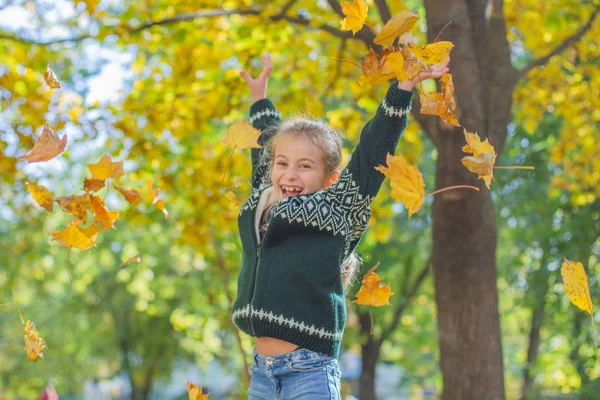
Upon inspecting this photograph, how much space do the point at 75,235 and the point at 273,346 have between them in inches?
32.6

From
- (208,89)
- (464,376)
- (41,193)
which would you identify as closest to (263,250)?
(41,193)

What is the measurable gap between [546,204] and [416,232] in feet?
7.63

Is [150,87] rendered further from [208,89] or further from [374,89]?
[374,89]

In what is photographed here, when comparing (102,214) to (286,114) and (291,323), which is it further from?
(286,114)

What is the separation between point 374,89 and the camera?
593cm

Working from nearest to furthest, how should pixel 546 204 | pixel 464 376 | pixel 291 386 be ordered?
pixel 291 386
pixel 464 376
pixel 546 204

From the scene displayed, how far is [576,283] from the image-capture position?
2492 mm

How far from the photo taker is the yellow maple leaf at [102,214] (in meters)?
2.77

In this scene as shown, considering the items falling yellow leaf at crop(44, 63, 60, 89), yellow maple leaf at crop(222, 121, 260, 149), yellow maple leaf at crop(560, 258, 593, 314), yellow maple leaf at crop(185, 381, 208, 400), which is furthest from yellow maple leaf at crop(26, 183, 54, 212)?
yellow maple leaf at crop(560, 258, 593, 314)

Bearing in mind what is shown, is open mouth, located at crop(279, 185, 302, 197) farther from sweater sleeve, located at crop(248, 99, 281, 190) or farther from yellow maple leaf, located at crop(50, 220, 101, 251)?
yellow maple leaf, located at crop(50, 220, 101, 251)

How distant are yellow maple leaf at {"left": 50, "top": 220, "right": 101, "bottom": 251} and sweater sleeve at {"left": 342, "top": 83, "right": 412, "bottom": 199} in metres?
0.98

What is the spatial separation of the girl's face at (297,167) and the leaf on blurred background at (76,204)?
2.27ft

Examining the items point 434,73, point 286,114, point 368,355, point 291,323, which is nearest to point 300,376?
point 291,323

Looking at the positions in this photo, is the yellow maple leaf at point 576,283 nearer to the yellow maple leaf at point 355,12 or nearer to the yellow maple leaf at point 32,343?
the yellow maple leaf at point 355,12
